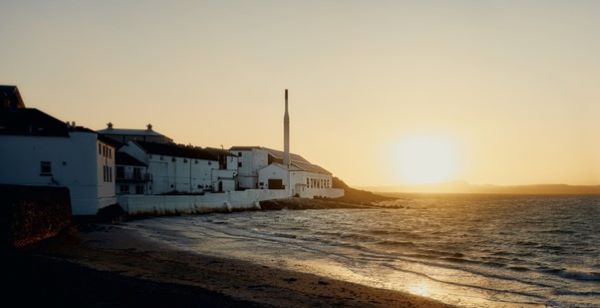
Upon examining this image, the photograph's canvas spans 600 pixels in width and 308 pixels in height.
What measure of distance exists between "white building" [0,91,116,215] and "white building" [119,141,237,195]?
93.6 feet

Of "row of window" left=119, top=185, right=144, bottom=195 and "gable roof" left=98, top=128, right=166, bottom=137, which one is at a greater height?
"gable roof" left=98, top=128, right=166, bottom=137

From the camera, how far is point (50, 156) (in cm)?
3744

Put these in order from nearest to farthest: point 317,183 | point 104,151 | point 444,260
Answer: point 444,260 → point 104,151 → point 317,183

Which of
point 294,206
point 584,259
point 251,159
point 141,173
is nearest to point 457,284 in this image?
point 584,259

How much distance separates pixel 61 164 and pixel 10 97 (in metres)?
16.6

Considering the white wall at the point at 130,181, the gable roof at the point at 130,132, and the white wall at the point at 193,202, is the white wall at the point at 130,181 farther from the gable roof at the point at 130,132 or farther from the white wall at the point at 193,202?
the gable roof at the point at 130,132

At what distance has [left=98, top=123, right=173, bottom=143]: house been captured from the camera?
Result: 89125 millimetres

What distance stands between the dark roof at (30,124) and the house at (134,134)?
166 ft

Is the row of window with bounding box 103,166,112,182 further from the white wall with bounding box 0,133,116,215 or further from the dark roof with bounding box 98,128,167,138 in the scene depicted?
the dark roof with bounding box 98,128,167,138

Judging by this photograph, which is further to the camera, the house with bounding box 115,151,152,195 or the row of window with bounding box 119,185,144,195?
the row of window with bounding box 119,185,144,195

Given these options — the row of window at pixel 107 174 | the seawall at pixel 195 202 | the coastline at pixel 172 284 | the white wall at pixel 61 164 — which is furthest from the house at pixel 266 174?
the coastline at pixel 172 284

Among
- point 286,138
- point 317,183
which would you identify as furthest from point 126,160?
point 317,183

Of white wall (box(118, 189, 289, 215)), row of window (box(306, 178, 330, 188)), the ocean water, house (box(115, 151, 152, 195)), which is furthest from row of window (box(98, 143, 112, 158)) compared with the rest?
row of window (box(306, 178, 330, 188))

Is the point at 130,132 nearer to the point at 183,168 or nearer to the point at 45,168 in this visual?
the point at 183,168
